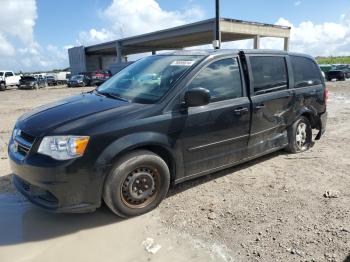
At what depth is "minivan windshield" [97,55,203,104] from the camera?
13.2 feet

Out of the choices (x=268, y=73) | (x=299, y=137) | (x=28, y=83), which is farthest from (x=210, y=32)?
(x=268, y=73)

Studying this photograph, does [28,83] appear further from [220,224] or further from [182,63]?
[220,224]

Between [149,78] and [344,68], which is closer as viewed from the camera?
[149,78]

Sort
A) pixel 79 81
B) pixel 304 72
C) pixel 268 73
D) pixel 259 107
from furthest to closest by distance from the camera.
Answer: pixel 79 81
pixel 304 72
pixel 268 73
pixel 259 107

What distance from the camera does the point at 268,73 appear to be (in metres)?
5.10

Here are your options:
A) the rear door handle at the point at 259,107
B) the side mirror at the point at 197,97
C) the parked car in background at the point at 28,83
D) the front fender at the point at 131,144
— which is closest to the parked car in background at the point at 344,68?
the parked car in background at the point at 28,83

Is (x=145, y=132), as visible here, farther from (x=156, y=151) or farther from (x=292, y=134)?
(x=292, y=134)

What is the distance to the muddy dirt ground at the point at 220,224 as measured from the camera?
3.10m

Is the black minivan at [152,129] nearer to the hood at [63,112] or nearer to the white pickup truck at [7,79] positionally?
the hood at [63,112]

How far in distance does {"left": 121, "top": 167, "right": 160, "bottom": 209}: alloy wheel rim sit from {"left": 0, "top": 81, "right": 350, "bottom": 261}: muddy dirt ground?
0.18 meters

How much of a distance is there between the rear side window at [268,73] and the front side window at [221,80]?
35cm

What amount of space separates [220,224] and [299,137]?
3049mm

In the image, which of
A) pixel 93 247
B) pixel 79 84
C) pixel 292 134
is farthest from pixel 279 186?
pixel 79 84

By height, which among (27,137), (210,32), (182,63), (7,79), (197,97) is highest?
(210,32)
